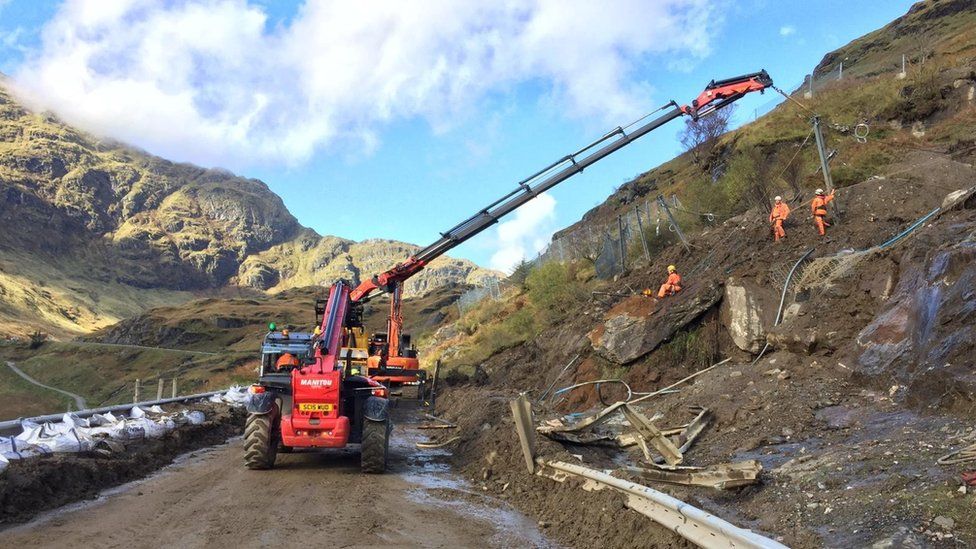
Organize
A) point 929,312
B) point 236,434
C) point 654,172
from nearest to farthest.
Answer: point 929,312 < point 236,434 < point 654,172

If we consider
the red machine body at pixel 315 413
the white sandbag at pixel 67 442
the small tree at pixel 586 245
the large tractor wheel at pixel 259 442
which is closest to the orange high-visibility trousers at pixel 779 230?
the red machine body at pixel 315 413

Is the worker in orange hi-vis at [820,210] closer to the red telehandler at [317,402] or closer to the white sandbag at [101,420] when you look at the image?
the red telehandler at [317,402]

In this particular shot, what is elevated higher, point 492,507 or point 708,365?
point 708,365

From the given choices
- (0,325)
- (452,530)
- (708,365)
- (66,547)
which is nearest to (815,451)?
(452,530)

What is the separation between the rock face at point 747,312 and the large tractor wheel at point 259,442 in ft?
31.2

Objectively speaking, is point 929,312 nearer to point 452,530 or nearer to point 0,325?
point 452,530

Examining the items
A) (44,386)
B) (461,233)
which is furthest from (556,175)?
(44,386)

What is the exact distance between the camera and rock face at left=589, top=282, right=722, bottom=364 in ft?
47.4

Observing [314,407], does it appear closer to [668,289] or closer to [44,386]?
[668,289]

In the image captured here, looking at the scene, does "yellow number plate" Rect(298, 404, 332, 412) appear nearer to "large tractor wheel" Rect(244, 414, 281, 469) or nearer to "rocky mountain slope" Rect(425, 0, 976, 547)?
"large tractor wheel" Rect(244, 414, 281, 469)

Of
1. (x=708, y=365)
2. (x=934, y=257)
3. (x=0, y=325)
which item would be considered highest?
(x=0, y=325)

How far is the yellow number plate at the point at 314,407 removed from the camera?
1029 cm

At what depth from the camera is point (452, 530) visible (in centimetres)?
711

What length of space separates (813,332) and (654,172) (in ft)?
168
